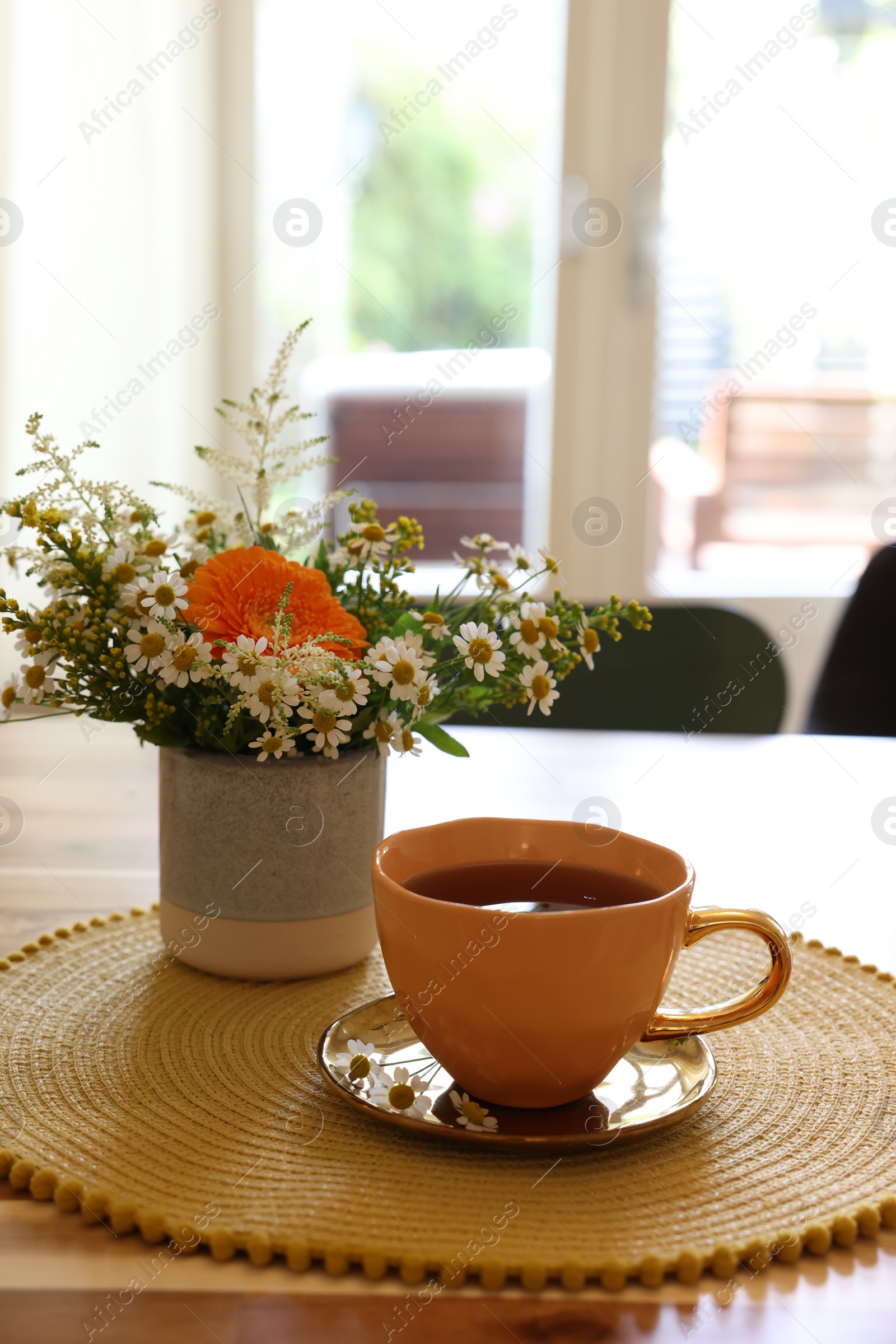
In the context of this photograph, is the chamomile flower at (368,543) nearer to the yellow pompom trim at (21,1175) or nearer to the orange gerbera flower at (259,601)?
the orange gerbera flower at (259,601)

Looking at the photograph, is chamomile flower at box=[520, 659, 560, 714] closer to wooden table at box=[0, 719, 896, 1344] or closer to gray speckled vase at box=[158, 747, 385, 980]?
gray speckled vase at box=[158, 747, 385, 980]

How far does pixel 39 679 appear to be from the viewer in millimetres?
613

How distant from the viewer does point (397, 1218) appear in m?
0.44

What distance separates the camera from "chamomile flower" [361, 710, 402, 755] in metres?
0.61

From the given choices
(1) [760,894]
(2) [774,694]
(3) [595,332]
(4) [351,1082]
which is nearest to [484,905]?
(4) [351,1082]

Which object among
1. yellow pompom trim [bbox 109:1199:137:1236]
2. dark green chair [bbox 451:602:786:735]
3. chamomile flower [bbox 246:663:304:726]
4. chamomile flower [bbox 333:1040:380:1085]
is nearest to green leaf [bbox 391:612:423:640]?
chamomile flower [bbox 246:663:304:726]

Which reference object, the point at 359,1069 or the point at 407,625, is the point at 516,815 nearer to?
the point at 407,625

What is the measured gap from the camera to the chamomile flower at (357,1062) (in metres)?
0.52

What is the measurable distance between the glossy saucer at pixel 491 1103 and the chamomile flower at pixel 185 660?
0.58ft

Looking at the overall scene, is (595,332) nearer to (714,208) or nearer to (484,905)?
(714,208)

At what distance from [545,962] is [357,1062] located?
10cm

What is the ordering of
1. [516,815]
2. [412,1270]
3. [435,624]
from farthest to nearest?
1. [516,815]
2. [435,624]
3. [412,1270]

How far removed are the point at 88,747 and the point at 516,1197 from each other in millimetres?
856

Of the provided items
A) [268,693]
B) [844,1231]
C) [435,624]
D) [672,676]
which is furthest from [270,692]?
[672,676]
